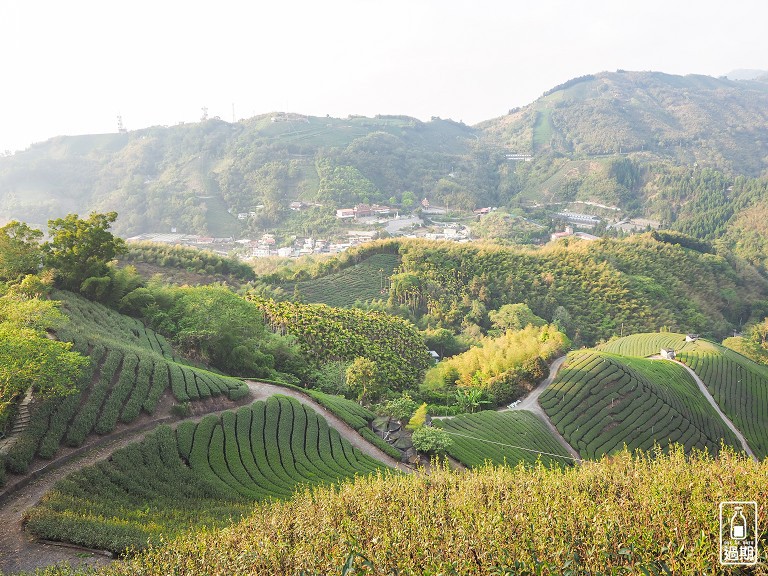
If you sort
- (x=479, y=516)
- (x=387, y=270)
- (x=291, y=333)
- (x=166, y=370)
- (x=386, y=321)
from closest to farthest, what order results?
1. (x=479, y=516)
2. (x=166, y=370)
3. (x=291, y=333)
4. (x=386, y=321)
5. (x=387, y=270)

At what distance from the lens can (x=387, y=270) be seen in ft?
213

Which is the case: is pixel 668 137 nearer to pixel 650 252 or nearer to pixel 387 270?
pixel 650 252

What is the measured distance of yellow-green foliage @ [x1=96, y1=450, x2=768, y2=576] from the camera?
9.20 meters

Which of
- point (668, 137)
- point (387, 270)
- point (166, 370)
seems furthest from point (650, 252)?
point (668, 137)

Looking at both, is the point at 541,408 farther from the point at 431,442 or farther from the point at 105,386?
the point at 105,386

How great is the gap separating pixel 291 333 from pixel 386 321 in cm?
995

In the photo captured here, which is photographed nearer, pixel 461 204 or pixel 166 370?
pixel 166 370

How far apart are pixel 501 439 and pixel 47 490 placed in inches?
882

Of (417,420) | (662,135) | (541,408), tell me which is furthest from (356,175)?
(662,135)

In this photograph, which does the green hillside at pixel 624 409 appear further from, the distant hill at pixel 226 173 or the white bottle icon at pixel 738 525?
the distant hill at pixel 226 173

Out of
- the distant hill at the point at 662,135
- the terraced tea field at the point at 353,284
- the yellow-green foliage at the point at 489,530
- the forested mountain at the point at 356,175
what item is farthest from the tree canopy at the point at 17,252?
the distant hill at the point at 662,135

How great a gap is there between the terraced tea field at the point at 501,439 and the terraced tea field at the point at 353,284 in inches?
1172

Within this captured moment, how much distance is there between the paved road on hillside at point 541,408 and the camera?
3259cm

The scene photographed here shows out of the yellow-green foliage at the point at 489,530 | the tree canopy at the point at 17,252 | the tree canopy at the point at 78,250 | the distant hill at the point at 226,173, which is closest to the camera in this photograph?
the yellow-green foliage at the point at 489,530
